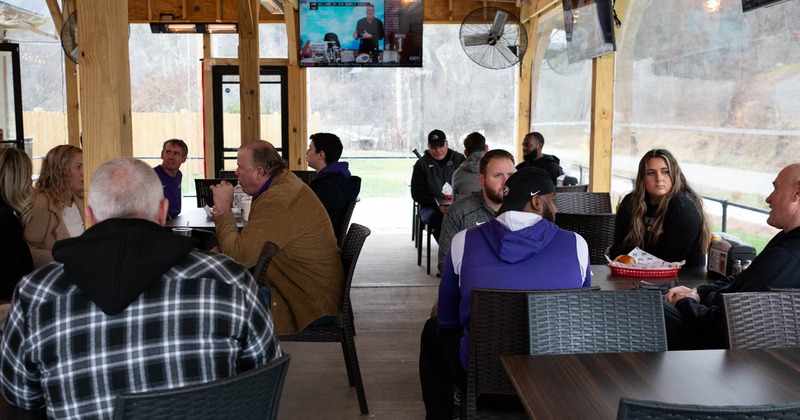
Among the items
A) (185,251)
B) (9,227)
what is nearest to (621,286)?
(185,251)

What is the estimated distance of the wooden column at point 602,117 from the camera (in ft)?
23.2

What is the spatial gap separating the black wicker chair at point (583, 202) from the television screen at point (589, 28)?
4.32ft

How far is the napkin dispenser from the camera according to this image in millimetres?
3520

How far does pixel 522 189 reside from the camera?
288 cm

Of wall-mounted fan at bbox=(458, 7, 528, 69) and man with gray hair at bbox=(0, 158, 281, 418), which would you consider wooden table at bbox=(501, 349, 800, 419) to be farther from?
wall-mounted fan at bbox=(458, 7, 528, 69)

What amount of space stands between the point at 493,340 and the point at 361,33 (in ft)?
25.8

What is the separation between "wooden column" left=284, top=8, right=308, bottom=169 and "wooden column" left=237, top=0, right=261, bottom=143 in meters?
2.46

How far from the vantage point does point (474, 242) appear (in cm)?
276

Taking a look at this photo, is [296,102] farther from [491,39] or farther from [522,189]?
[522,189]

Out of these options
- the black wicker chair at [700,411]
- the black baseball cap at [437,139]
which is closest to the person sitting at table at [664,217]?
the black wicker chair at [700,411]

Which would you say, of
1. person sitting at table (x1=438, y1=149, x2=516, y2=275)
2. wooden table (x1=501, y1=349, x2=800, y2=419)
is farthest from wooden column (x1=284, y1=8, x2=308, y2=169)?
wooden table (x1=501, y1=349, x2=800, y2=419)

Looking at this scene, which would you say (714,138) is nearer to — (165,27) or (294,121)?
(294,121)

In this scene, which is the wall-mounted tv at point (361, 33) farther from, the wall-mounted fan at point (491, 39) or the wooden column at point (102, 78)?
the wooden column at point (102, 78)

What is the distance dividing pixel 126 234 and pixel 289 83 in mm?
8698
